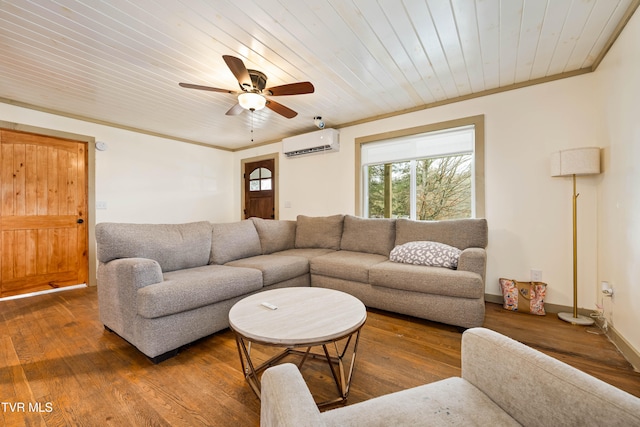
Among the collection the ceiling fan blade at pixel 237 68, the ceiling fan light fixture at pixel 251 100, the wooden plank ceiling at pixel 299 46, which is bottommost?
the ceiling fan light fixture at pixel 251 100

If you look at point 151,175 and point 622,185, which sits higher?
point 151,175

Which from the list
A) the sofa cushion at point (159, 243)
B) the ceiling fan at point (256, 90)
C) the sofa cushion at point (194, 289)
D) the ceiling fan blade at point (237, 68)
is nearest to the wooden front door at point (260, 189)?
the sofa cushion at point (159, 243)

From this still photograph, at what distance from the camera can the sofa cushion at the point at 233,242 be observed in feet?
9.14

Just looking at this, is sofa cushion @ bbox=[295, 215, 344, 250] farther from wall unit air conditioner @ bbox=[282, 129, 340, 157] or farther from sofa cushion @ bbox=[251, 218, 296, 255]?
wall unit air conditioner @ bbox=[282, 129, 340, 157]

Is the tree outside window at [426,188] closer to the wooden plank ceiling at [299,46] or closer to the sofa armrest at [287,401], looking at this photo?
the wooden plank ceiling at [299,46]

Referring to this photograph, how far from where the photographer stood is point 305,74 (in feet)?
8.51

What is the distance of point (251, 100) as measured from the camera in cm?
242

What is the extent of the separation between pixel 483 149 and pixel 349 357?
8.69 feet

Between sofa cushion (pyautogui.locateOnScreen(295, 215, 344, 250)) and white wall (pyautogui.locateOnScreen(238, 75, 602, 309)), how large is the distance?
177cm

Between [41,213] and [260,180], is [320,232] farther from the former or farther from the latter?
[41,213]

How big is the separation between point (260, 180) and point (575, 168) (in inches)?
178

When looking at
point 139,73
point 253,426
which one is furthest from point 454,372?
point 139,73

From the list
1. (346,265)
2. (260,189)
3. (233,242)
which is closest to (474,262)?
(346,265)

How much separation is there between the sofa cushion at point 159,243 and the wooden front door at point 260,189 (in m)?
2.31
